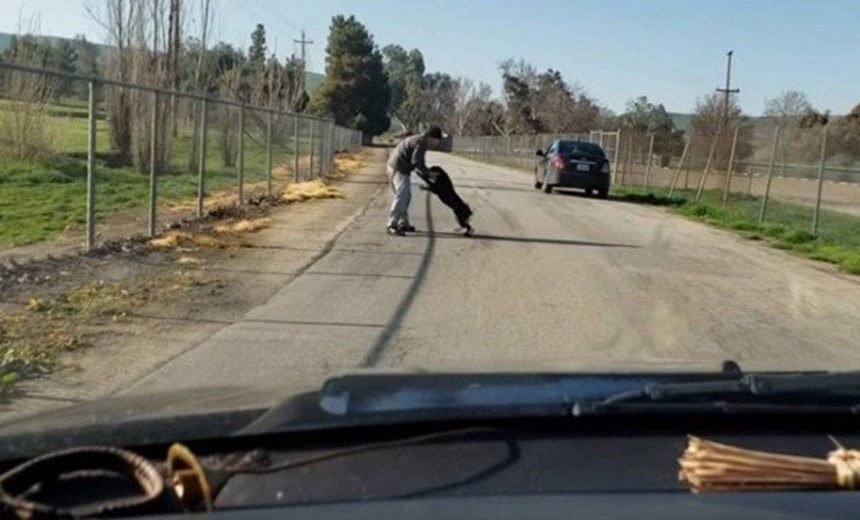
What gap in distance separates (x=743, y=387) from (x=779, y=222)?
21.8 m

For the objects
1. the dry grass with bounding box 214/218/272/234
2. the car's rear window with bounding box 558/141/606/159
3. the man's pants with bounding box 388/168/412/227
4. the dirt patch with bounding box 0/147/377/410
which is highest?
the car's rear window with bounding box 558/141/606/159

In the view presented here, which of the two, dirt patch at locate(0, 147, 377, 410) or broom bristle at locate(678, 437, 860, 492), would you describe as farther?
dirt patch at locate(0, 147, 377, 410)

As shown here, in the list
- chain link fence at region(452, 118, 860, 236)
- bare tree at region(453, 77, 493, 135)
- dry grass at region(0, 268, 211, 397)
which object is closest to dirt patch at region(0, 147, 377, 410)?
dry grass at region(0, 268, 211, 397)

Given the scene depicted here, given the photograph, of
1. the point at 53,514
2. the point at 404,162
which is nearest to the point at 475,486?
the point at 53,514

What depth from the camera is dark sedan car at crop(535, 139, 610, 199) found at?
94.3ft

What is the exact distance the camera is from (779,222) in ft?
76.9

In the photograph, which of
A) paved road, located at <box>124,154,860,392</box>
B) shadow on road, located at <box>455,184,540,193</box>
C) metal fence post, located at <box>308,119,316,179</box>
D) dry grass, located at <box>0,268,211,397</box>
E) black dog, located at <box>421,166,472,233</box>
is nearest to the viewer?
dry grass, located at <box>0,268,211,397</box>

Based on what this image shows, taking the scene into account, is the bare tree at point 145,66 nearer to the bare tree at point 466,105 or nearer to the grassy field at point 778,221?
the grassy field at point 778,221

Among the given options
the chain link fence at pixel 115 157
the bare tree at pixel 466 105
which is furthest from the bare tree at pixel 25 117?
the bare tree at pixel 466 105

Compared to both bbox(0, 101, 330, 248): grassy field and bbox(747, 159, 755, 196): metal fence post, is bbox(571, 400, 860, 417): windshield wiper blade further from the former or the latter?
bbox(747, 159, 755, 196): metal fence post

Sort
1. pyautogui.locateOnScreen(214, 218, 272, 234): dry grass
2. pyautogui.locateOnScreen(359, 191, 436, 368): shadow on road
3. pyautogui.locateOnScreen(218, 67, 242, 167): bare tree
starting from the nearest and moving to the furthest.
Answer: pyautogui.locateOnScreen(359, 191, 436, 368): shadow on road < pyautogui.locateOnScreen(214, 218, 272, 234): dry grass < pyautogui.locateOnScreen(218, 67, 242, 167): bare tree

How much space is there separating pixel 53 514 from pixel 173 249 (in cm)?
1126

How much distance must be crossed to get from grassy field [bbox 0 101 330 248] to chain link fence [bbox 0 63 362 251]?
0.03 m

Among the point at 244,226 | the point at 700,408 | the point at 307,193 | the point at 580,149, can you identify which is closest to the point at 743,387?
the point at 700,408
